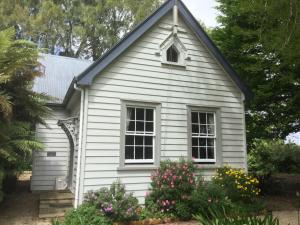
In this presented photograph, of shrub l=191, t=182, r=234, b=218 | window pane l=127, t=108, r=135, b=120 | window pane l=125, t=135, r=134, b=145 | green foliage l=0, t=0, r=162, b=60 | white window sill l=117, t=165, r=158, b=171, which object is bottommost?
shrub l=191, t=182, r=234, b=218

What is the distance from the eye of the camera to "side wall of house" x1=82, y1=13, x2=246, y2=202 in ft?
25.5

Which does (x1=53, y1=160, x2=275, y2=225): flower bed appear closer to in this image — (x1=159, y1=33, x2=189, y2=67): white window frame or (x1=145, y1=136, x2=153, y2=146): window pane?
(x1=145, y1=136, x2=153, y2=146): window pane

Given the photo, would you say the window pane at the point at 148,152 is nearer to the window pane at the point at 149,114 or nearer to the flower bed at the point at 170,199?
the flower bed at the point at 170,199

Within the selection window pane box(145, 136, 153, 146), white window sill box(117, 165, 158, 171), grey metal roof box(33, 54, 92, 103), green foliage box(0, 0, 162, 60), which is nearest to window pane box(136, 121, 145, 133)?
window pane box(145, 136, 153, 146)

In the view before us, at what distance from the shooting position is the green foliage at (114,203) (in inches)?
269

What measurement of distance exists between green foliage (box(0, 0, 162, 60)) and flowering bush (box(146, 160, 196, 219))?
648 inches

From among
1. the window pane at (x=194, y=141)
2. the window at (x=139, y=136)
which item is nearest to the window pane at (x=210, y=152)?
the window pane at (x=194, y=141)

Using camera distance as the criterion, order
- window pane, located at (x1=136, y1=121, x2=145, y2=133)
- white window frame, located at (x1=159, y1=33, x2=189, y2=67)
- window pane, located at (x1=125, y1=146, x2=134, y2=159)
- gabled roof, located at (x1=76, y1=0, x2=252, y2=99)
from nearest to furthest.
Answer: gabled roof, located at (x1=76, y1=0, x2=252, y2=99) → window pane, located at (x1=125, y1=146, x2=134, y2=159) → window pane, located at (x1=136, y1=121, x2=145, y2=133) → white window frame, located at (x1=159, y1=33, x2=189, y2=67)

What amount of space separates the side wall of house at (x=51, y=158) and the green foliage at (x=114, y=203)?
4.26 meters

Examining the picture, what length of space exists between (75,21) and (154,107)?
1868 cm

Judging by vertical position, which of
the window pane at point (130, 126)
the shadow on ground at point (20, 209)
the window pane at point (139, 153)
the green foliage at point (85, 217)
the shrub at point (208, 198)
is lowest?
the shadow on ground at point (20, 209)

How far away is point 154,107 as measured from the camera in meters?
8.65

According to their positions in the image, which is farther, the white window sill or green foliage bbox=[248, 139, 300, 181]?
green foliage bbox=[248, 139, 300, 181]

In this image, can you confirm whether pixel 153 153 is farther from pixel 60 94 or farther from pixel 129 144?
pixel 60 94
